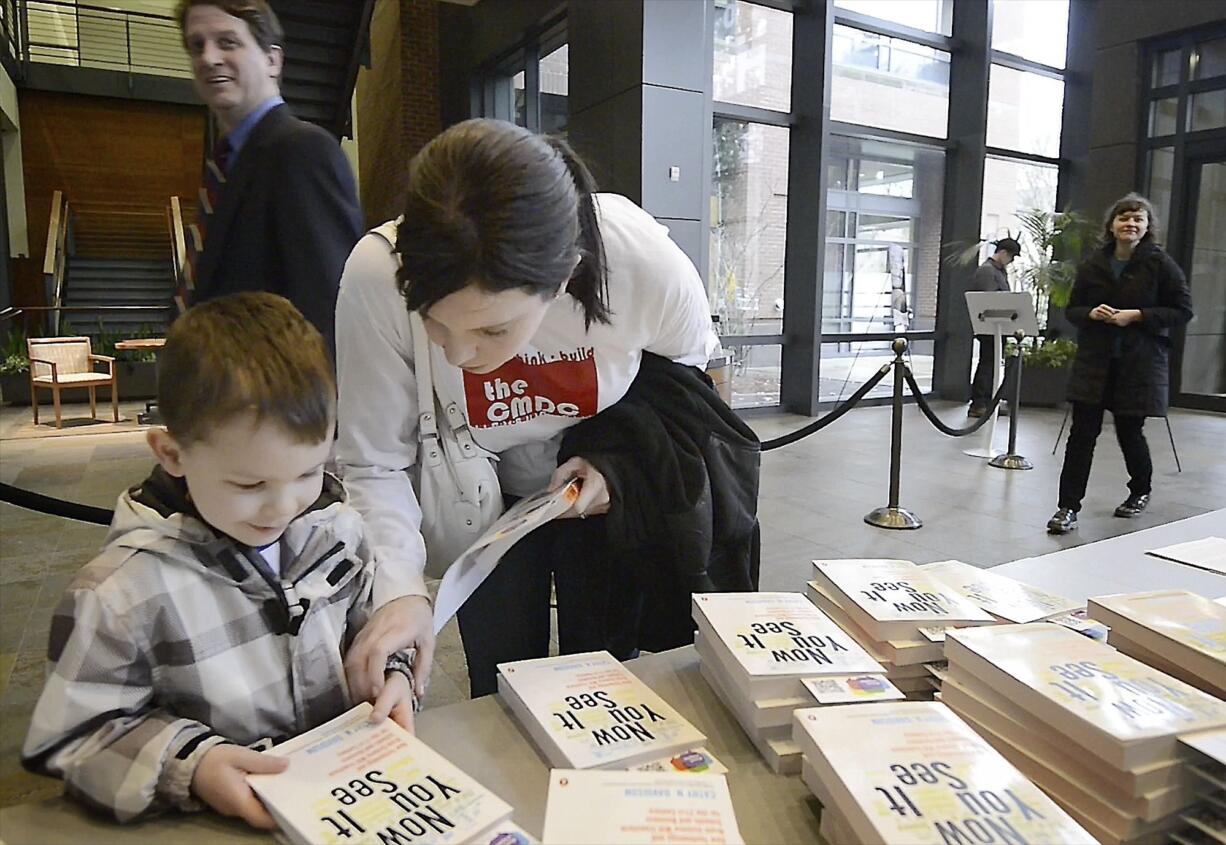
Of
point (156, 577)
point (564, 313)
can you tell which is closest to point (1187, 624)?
point (564, 313)

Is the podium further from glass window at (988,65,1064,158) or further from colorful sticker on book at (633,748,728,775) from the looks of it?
colorful sticker on book at (633,748,728,775)

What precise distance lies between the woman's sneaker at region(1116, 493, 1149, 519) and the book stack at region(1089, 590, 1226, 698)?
361cm

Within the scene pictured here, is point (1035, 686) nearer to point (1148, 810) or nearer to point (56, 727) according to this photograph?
point (1148, 810)

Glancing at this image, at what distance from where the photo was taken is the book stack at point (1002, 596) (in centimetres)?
103

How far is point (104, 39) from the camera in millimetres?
12656

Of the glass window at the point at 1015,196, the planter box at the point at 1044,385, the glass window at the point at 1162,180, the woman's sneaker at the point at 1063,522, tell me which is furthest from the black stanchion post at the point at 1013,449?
the glass window at the point at 1162,180

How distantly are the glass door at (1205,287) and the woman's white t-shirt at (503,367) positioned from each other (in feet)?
27.7

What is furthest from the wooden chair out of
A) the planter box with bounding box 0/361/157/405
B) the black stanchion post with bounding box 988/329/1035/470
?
the black stanchion post with bounding box 988/329/1035/470

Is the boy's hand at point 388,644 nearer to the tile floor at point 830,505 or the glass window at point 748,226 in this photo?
the tile floor at point 830,505

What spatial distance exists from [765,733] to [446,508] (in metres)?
0.60

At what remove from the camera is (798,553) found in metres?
3.54

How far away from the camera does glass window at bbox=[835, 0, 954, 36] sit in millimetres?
7879

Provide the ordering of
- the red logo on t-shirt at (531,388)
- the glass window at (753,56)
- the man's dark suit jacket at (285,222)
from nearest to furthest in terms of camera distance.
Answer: the red logo on t-shirt at (531,388)
the man's dark suit jacket at (285,222)
the glass window at (753,56)

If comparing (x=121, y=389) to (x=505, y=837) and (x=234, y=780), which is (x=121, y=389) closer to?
(x=234, y=780)
